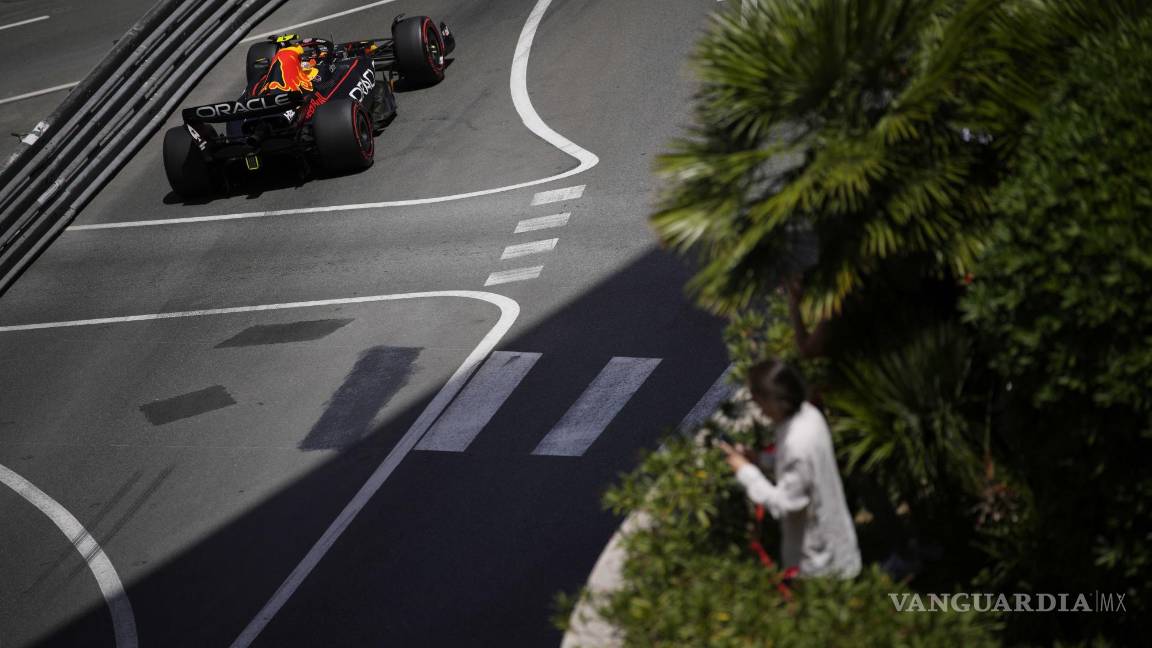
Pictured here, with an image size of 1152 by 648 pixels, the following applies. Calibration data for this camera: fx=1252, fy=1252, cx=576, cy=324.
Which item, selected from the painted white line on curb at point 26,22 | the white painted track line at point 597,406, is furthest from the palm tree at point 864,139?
the painted white line on curb at point 26,22

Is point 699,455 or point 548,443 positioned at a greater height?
point 699,455

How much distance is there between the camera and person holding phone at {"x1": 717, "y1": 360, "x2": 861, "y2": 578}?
5785 millimetres

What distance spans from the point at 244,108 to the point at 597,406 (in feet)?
25.6

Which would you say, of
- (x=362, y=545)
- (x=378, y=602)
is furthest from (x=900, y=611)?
(x=362, y=545)

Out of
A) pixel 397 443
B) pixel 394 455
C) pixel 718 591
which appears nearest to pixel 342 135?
pixel 397 443

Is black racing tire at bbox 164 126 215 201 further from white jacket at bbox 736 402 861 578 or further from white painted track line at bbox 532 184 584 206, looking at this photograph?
white jacket at bbox 736 402 861 578

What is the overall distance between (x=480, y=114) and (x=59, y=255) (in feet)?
20.1

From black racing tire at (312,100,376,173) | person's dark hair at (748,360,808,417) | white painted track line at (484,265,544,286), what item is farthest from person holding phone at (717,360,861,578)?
black racing tire at (312,100,376,173)

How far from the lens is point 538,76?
61.7ft

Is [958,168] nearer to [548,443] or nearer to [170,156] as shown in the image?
[548,443]

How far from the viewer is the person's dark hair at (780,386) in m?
5.77

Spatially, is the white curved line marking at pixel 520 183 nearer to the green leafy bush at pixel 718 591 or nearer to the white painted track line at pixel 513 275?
the white painted track line at pixel 513 275

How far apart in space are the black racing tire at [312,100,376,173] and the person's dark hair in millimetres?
11831

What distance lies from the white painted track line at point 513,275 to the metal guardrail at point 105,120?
7.04 meters
